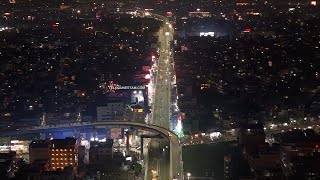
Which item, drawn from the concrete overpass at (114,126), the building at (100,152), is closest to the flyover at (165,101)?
the concrete overpass at (114,126)

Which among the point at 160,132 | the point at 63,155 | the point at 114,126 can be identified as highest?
the point at 114,126

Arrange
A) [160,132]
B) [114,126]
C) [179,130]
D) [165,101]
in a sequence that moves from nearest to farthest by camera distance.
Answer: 1. [160,132]
2. [179,130]
3. [114,126]
4. [165,101]

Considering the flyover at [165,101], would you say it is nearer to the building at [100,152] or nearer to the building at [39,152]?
the building at [100,152]

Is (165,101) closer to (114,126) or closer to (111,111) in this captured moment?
(111,111)

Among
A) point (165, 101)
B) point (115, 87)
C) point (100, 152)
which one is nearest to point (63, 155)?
point (100, 152)

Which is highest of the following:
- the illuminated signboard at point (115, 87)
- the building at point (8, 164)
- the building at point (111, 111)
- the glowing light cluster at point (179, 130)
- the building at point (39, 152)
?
the illuminated signboard at point (115, 87)

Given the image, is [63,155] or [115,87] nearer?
[63,155]
